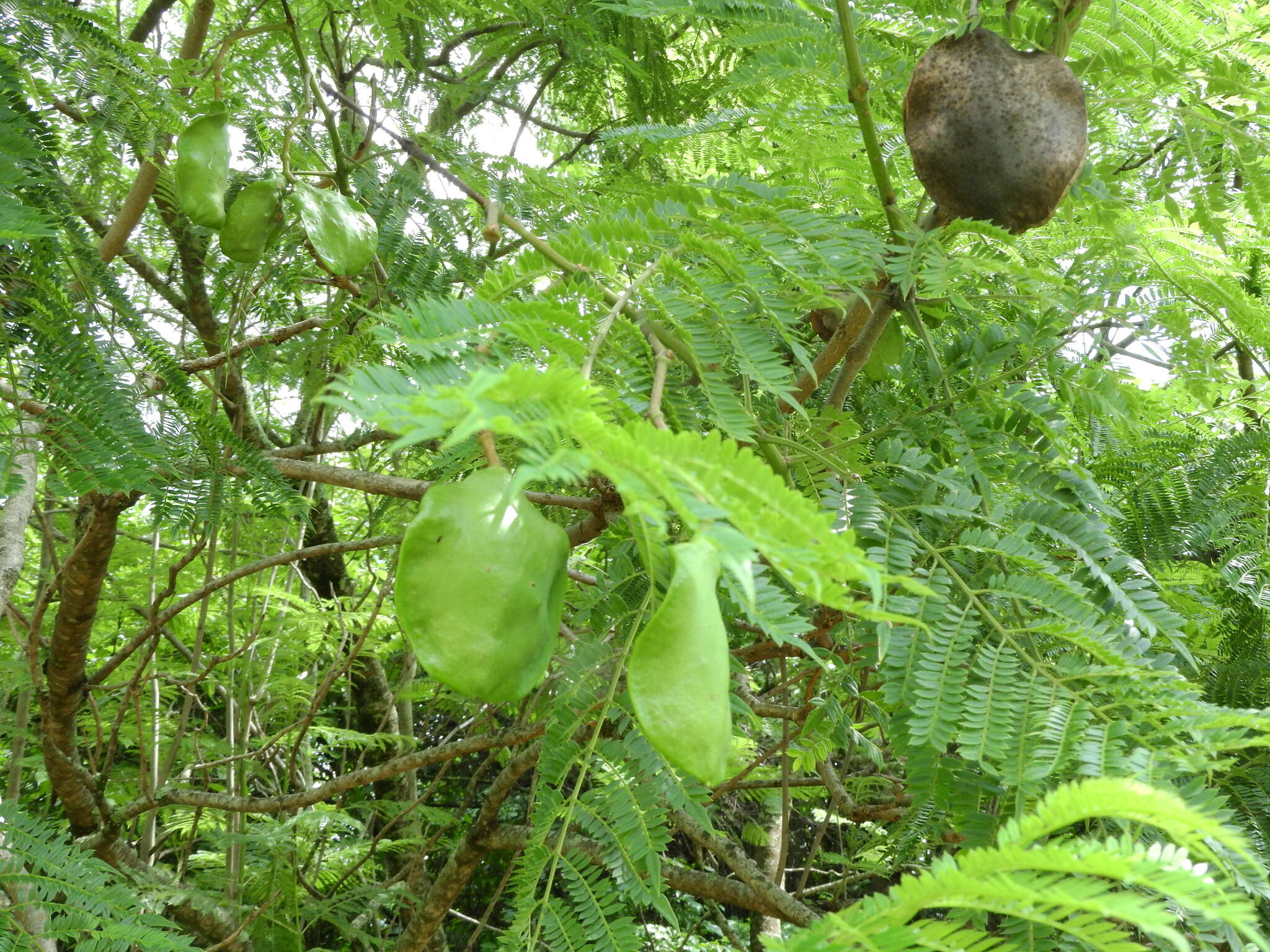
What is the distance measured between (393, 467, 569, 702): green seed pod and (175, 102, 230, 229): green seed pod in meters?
1.43

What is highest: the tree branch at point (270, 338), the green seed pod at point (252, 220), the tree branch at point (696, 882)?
the green seed pod at point (252, 220)

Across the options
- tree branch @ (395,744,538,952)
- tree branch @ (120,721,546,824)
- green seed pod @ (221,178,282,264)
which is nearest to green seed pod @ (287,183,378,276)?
green seed pod @ (221,178,282,264)

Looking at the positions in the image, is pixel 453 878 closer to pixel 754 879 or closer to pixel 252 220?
pixel 754 879

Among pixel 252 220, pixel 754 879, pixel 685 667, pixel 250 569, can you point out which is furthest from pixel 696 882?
pixel 685 667

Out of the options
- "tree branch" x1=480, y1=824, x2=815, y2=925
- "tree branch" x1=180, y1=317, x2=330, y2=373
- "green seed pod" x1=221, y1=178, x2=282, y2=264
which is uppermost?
"green seed pod" x1=221, y1=178, x2=282, y2=264

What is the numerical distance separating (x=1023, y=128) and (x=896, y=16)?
48 cm

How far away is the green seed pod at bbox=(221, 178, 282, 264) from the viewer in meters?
2.02

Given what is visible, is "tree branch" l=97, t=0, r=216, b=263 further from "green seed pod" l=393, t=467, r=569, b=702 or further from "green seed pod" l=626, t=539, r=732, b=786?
"green seed pod" l=626, t=539, r=732, b=786

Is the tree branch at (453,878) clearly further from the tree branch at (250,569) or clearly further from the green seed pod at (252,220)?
the green seed pod at (252,220)

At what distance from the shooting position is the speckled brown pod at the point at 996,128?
135 cm

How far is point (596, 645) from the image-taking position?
5.03 feet

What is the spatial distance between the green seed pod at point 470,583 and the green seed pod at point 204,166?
1.43 m

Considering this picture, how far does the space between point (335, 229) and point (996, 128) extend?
1225 mm

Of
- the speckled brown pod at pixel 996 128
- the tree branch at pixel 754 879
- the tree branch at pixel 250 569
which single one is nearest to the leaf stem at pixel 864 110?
the speckled brown pod at pixel 996 128
